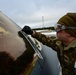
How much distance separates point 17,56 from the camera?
11.1ft

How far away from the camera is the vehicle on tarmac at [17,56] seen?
10.2 ft

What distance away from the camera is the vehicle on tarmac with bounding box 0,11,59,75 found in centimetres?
310

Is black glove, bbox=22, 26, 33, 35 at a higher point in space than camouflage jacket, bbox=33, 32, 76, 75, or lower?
higher

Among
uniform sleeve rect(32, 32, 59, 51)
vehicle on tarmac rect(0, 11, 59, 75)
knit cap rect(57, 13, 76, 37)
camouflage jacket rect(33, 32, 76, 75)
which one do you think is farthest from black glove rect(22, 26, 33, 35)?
knit cap rect(57, 13, 76, 37)

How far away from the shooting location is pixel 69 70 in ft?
13.1

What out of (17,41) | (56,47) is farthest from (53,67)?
(17,41)

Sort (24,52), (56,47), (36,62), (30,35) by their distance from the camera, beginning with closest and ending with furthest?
1. (24,52)
2. (36,62)
3. (56,47)
4. (30,35)

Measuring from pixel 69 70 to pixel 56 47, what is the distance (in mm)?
577

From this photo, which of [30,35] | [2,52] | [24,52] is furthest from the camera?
[30,35]

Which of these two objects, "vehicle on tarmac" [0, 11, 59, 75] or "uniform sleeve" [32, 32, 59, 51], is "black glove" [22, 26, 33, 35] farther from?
"uniform sleeve" [32, 32, 59, 51]

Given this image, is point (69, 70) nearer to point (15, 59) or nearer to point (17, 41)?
point (17, 41)

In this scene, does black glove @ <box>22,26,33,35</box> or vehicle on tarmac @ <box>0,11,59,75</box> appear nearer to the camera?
vehicle on tarmac @ <box>0,11,59,75</box>

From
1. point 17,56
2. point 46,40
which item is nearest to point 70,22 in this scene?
point 46,40

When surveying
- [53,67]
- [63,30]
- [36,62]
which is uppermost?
[63,30]
